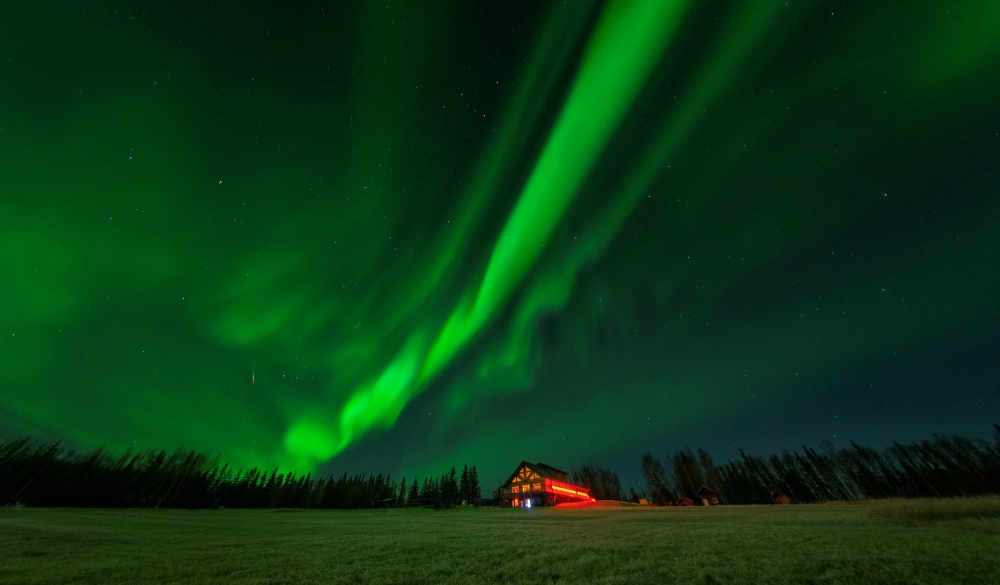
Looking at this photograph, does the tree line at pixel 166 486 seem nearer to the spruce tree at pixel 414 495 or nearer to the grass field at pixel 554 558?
the spruce tree at pixel 414 495

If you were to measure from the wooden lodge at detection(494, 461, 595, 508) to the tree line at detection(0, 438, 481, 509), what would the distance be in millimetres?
14307

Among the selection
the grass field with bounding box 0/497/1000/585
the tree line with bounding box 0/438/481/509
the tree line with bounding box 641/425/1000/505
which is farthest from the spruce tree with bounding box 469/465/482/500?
the grass field with bounding box 0/497/1000/585

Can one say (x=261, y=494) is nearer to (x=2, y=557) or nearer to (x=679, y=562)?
(x=2, y=557)

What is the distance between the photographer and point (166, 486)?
89438 mm

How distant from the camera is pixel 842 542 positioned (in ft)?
45.4

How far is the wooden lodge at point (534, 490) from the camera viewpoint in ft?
227

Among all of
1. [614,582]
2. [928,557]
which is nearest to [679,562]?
[614,582]

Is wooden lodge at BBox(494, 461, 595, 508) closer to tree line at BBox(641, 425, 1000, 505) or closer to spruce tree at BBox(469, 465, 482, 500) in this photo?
spruce tree at BBox(469, 465, 482, 500)

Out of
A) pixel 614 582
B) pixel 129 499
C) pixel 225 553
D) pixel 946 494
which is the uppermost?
pixel 129 499

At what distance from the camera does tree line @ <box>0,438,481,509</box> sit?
76.4 m

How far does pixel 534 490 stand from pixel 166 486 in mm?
97368

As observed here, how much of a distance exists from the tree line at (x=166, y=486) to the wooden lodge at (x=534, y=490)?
14.3 m

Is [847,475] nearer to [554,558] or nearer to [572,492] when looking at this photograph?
[572,492]

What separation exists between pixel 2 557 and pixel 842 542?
3260 cm
